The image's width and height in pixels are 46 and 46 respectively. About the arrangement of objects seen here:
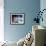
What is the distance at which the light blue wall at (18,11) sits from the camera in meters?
5.84

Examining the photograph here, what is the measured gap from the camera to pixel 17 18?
5.88m

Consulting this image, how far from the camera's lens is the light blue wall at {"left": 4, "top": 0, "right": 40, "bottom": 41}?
584cm

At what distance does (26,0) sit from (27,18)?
30.7 inches

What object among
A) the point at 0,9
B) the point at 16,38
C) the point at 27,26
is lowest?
the point at 16,38

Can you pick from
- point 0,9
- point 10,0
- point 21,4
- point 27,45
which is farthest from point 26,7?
point 27,45

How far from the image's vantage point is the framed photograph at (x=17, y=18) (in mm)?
5859

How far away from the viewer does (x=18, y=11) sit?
5871 millimetres

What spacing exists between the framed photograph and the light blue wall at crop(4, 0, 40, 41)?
5.1 inches

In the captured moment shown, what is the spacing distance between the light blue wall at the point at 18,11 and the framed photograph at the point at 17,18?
0.43ft

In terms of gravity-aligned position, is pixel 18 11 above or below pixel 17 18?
above

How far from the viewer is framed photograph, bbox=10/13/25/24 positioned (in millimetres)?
5859

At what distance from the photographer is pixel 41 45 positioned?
9.33ft

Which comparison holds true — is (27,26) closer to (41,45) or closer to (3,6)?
(3,6)

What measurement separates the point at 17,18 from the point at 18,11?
1.00ft
